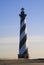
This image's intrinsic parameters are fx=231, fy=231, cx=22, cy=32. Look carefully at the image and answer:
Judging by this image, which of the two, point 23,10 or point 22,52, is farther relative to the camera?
point 23,10

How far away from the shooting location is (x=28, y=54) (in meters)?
28.0

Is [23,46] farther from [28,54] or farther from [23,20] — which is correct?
[23,20]

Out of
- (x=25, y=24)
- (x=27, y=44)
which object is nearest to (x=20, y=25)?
(x=25, y=24)

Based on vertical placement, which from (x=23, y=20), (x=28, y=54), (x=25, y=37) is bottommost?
(x=28, y=54)

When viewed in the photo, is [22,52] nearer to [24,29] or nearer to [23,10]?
[24,29]

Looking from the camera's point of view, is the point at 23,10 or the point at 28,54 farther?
the point at 23,10

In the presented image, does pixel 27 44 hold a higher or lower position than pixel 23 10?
lower

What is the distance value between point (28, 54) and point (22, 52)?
0.78 meters

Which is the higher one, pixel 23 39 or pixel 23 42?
pixel 23 39

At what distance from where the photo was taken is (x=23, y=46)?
92.4 ft

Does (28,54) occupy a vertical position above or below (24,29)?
below

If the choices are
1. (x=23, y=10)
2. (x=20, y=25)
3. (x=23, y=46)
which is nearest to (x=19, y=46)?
(x=23, y=46)

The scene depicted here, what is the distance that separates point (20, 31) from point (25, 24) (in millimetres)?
1070

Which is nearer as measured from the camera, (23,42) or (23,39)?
(23,42)
